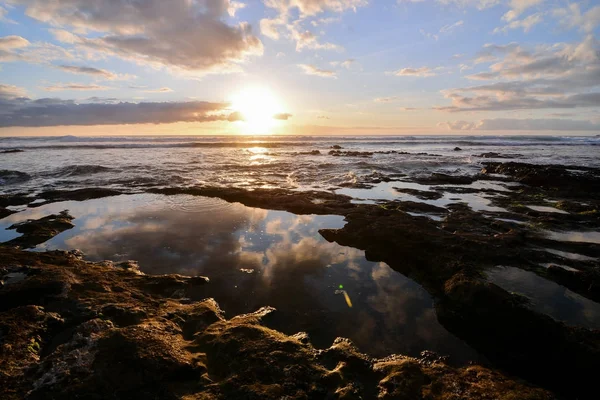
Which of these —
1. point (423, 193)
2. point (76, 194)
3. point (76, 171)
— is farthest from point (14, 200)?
point (423, 193)

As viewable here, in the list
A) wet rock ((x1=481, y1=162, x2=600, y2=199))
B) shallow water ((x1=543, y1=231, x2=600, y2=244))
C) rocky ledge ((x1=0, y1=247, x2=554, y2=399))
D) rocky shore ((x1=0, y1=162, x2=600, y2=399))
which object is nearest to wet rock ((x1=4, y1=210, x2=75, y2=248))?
rocky shore ((x1=0, y1=162, x2=600, y2=399))

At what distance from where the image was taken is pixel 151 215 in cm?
1460

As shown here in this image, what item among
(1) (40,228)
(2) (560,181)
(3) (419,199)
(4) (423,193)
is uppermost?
(2) (560,181)

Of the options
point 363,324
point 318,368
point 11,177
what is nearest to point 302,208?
point 363,324

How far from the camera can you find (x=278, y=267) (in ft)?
30.7

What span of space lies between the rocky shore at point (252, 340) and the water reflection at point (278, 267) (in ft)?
1.61

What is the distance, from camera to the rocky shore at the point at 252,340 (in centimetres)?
465

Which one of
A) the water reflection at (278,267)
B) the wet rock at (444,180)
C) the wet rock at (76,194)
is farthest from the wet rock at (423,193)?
the wet rock at (76,194)

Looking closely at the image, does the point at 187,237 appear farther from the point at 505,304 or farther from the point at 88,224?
the point at 505,304

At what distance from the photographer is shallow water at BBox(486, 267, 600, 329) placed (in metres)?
6.80

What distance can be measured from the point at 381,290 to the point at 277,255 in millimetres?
3684

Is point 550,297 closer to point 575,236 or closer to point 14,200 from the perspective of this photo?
point 575,236

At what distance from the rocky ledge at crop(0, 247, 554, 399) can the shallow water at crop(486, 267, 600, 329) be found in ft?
9.86

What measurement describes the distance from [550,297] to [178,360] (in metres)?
8.62
